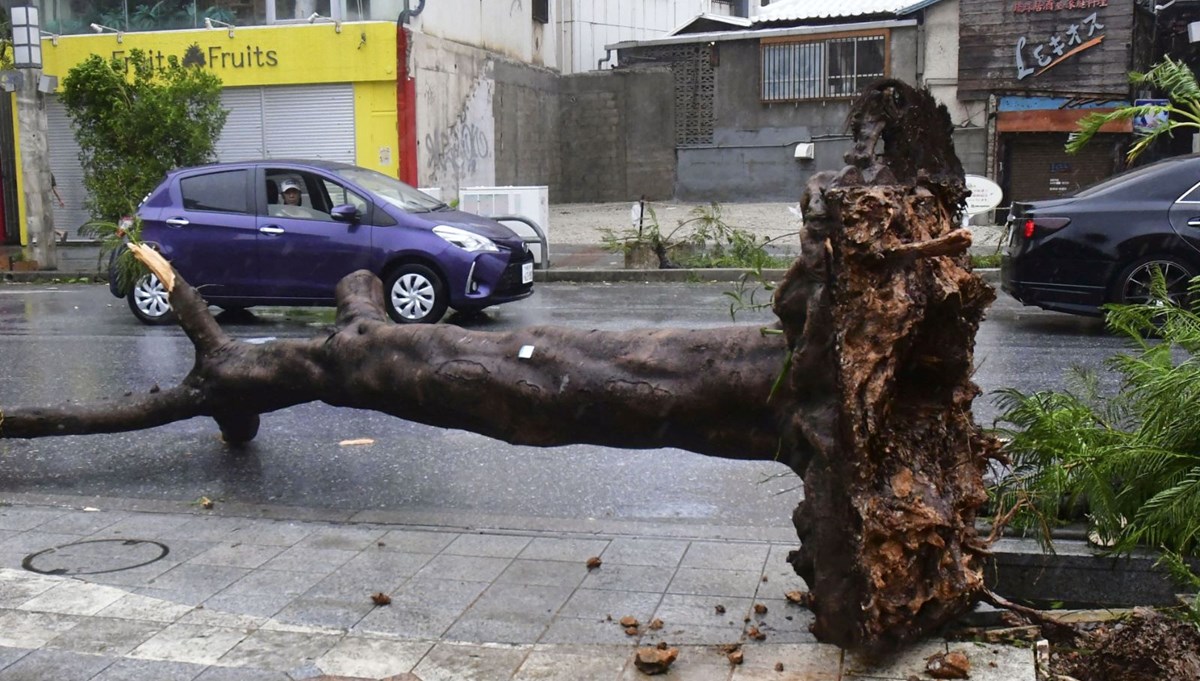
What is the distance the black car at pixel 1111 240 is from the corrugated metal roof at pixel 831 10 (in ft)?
55.4

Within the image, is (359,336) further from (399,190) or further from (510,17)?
(510,17)

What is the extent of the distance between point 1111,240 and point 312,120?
1612 centimetres

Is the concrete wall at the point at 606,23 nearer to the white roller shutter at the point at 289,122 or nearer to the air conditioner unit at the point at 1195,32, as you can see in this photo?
the white roller shutter at the point at 289,122

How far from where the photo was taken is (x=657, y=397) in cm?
446

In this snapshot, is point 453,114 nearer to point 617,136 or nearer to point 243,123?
point 243,123

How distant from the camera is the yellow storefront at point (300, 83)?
2264 cm

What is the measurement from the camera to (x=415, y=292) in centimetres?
1247

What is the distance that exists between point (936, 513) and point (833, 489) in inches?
12.2

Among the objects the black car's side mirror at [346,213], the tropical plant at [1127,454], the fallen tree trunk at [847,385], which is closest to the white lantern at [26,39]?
the black car's side mirror at [346,213]

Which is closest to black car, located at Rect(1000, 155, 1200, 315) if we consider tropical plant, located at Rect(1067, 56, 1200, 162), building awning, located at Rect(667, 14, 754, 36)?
tropical plant, located at Rect(1067, 56, 1200, 162)

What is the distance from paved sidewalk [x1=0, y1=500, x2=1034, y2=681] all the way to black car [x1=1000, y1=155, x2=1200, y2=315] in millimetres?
6666

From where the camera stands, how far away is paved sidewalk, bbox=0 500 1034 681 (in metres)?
3.92

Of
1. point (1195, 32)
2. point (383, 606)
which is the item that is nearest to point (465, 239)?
point (383, 606)

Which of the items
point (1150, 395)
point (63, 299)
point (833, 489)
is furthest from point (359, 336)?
point (63, 299)
